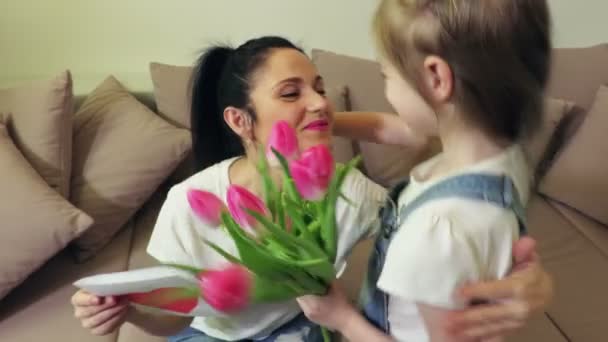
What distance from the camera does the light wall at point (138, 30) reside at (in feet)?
7.06

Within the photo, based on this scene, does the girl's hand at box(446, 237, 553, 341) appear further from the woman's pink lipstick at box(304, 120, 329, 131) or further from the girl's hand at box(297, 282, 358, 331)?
the woman's pink lipstick at box(304, 120, 329, 131)

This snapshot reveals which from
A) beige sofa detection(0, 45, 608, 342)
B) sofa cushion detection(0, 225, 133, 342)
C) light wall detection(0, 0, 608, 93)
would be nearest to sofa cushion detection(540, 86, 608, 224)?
beige sofa detection(0, 45, 608, 342)

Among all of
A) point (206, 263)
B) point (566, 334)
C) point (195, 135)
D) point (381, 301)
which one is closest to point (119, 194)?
point (195, 135)

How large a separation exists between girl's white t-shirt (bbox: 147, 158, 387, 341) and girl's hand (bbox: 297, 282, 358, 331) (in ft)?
0.82

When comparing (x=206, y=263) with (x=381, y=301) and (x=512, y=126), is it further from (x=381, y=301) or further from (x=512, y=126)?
(x=512, y=126)

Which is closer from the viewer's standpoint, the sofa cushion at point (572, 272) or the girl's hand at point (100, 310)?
the girl's hand at point (100, 310)

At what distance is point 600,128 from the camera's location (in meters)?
2.08

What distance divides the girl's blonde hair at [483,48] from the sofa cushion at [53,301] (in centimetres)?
109

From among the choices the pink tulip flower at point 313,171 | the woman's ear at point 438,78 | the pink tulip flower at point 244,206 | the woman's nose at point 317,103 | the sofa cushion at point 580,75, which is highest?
the woman's ear at point 438,78

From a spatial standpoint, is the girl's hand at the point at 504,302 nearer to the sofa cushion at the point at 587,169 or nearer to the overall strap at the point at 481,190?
the overall strap at the point at 481,190

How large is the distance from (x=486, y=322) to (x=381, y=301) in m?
0.20

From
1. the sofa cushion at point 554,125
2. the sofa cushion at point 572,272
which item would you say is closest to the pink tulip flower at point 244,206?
the sofa cushion at point 572,272

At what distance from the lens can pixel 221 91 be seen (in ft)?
4.36

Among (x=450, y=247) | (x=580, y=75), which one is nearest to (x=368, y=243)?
(x=580, y=75)
